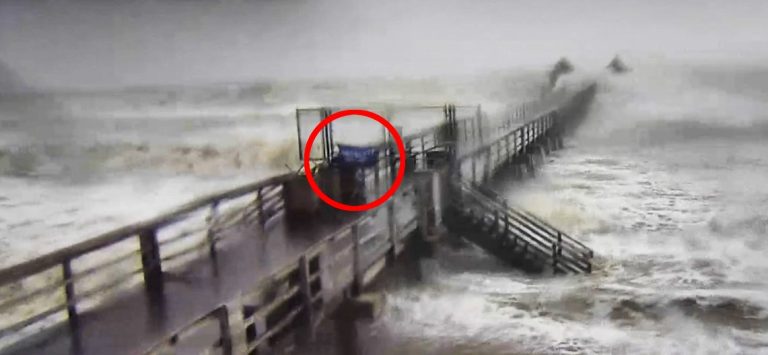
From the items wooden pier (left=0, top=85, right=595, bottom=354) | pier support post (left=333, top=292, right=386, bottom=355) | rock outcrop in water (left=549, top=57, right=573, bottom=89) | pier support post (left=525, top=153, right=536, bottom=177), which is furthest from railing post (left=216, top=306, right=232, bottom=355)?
rock outcrop in water (left=549, top=57, right=573, bottom=89)

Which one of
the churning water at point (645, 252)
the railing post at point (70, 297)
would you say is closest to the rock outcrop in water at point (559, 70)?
the churning water at point (645, 252)

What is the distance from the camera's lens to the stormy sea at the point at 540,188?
237 cm

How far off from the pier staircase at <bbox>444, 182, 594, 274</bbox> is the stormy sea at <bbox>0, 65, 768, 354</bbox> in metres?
0.05

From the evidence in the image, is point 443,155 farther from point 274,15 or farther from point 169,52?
point 169,52

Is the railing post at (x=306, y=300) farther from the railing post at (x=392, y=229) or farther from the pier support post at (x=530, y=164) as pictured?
the pier support post at (x=530, y=164)

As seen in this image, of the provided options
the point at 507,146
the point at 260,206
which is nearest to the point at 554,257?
the point at 507,146

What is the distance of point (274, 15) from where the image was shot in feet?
9.04

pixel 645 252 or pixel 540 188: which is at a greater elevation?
pixel 540 188

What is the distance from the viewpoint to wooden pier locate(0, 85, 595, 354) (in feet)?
6.05

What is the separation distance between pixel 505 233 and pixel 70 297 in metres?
1.61

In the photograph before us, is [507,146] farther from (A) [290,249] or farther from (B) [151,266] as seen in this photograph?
(B) [151,266]

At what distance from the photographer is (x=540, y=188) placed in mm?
2689

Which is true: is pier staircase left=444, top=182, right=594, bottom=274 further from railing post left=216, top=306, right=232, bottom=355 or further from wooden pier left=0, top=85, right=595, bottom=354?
railing post left=216, top=306, right=232, bottom=355

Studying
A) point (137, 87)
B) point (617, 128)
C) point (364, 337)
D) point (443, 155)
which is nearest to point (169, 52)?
point (137, 87)
